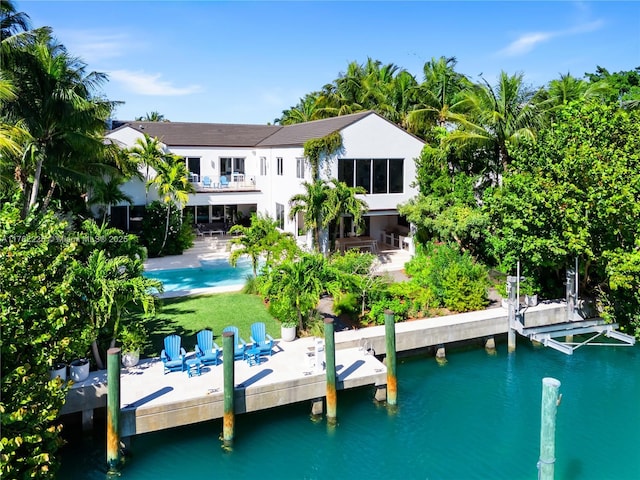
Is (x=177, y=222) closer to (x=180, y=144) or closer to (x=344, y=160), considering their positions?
(x=180, y=144)

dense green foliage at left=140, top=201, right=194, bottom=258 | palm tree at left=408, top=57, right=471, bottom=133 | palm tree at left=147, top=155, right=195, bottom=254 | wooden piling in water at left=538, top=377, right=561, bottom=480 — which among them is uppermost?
palm tree at left=408, top=57, right=471, bottom=133

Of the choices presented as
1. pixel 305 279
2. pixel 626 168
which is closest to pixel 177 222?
pixel 305 279

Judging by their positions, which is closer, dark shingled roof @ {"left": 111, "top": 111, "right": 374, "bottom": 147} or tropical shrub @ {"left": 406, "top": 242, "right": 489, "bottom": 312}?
tropical shrub @ {"left": 406, "top": 242, "right": 489, "bottom": 312}

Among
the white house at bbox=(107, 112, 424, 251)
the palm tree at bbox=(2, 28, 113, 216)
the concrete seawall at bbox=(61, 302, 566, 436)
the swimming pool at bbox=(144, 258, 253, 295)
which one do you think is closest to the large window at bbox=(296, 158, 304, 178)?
the white house at bbox=(107, 112, 424, 251)

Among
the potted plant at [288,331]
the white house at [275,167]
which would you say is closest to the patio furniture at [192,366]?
the potted plant at [288,331]

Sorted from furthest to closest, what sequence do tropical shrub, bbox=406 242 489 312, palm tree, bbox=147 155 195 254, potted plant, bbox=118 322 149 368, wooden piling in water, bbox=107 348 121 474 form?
palm tree, bbox=147 155 195 254 < tropical shrub, bbox=406 242 489 312 < potted plant, bbox=118 322 149 368 < wooden piling in water, bbox=107 348 121 474

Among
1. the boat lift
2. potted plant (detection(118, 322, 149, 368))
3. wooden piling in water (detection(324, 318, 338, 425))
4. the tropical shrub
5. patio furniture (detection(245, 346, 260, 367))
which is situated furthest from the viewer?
the tropical shrub

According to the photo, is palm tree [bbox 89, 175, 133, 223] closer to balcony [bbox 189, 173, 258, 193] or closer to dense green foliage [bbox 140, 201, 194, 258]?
dense green foliage [bbox 140, 201, 194, 258]
